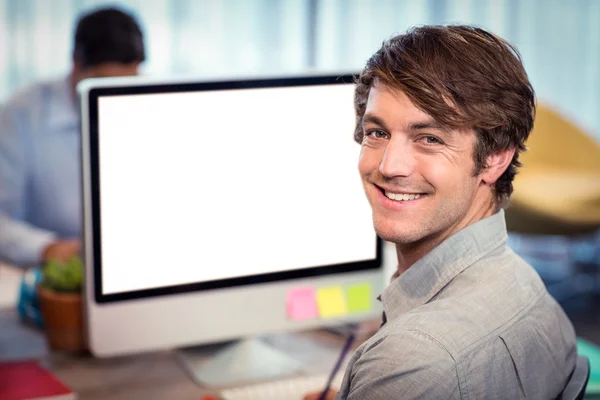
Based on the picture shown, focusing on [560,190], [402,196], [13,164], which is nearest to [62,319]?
[402,196]

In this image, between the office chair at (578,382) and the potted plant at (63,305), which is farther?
the potted plant at (63,305)

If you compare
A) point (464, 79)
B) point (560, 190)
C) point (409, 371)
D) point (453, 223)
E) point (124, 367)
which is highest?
point (464, 79)

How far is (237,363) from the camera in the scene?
5.95 ft

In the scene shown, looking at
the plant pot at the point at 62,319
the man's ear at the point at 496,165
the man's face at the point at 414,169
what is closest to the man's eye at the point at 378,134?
A: the man's face at the point at 414,169

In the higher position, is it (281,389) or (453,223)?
(453,223)

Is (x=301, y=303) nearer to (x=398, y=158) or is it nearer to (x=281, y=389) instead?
(x=281, y=389)

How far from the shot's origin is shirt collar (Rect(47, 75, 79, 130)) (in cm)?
296

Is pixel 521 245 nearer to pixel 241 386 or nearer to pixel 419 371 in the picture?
pixel 241 386

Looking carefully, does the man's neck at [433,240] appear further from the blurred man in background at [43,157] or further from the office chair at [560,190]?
the office chair at [560,190]

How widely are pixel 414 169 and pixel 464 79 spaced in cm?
14

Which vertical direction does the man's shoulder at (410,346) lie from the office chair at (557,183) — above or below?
above

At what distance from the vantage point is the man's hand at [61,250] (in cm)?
223

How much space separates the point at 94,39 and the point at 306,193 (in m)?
1.23

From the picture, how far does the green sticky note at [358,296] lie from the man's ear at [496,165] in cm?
54
